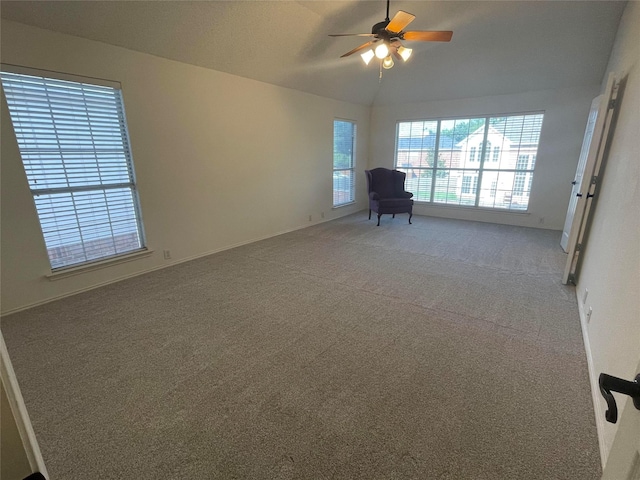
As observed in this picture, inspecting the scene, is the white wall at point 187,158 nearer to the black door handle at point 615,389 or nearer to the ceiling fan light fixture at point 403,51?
the ceiling fan light fixture at point 403,51

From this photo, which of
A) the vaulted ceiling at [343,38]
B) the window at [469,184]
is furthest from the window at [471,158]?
the vaulted ceiling at [343,38]

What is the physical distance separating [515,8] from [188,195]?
452 centimetres

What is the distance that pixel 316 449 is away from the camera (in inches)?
58.5

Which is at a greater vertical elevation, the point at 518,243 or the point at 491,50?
the point at 491,50

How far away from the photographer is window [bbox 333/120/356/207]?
621 cm

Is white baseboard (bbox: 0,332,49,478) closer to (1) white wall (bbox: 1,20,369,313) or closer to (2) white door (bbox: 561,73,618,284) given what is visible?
(1) white wall (bbox: 1,20,369,313)

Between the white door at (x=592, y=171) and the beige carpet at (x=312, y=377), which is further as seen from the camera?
the white door at (x=592, y=171)

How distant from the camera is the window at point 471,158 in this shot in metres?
5.57

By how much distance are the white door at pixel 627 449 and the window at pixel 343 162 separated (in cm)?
589

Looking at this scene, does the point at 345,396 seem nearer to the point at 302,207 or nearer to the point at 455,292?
the point at 455,292

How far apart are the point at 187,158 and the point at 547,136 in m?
5.80

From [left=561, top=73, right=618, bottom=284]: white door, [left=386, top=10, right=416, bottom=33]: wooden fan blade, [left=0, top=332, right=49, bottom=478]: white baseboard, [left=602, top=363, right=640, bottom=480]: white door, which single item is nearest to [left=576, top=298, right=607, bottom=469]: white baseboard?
[left=561, top=73, right=618, bottom=284]: white door

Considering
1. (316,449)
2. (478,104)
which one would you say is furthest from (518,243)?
(316,449)

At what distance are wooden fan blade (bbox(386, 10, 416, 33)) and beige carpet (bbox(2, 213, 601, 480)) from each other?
8.07 ft
